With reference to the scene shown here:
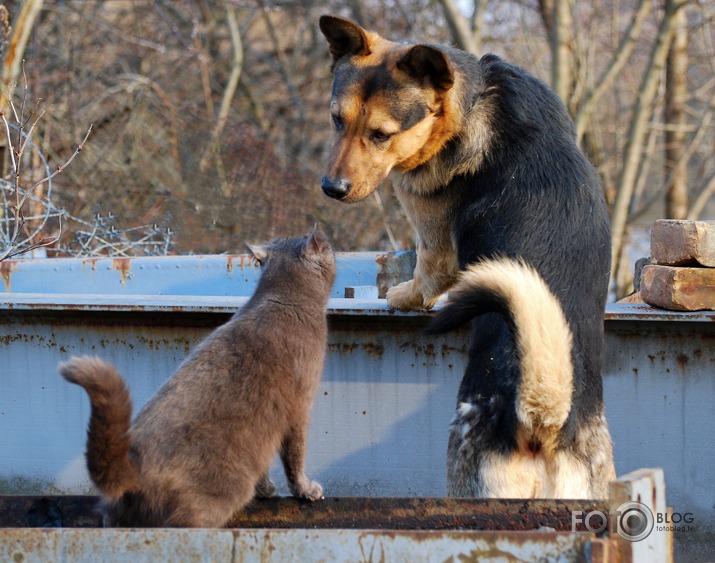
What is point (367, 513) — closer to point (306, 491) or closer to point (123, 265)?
point (306, 491)

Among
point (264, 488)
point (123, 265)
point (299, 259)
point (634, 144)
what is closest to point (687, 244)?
point (299, 259)

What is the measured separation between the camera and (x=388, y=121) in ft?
12.5

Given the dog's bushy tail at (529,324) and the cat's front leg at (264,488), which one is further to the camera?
the cat's front leg at (264,488)

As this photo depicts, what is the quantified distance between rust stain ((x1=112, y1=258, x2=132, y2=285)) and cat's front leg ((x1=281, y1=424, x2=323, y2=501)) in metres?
2.85

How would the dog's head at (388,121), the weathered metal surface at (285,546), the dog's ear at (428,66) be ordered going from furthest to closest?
the dog's head at (388,121) → the dog's ear at (428,66) → the weathered metal surface at (285,546)

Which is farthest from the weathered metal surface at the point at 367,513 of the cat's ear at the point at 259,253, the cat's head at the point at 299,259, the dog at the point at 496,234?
the cat's ear at the point at 259,253

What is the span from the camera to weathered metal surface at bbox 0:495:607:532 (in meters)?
2.97

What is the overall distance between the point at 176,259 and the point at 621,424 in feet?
10.2

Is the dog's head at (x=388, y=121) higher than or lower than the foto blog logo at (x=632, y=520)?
higher

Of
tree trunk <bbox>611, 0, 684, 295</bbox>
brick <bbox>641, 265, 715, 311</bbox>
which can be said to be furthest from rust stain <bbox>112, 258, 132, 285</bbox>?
tree trunk <bbox>611, 0, 684, 295</bbox>

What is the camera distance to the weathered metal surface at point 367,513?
2.97 meters

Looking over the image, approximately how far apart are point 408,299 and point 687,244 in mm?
1278

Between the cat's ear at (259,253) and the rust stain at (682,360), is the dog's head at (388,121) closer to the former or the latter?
the cat's ear at (259,253)

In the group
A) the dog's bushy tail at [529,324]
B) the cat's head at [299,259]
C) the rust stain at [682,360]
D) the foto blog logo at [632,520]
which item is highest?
the cat's head at [299,259]
